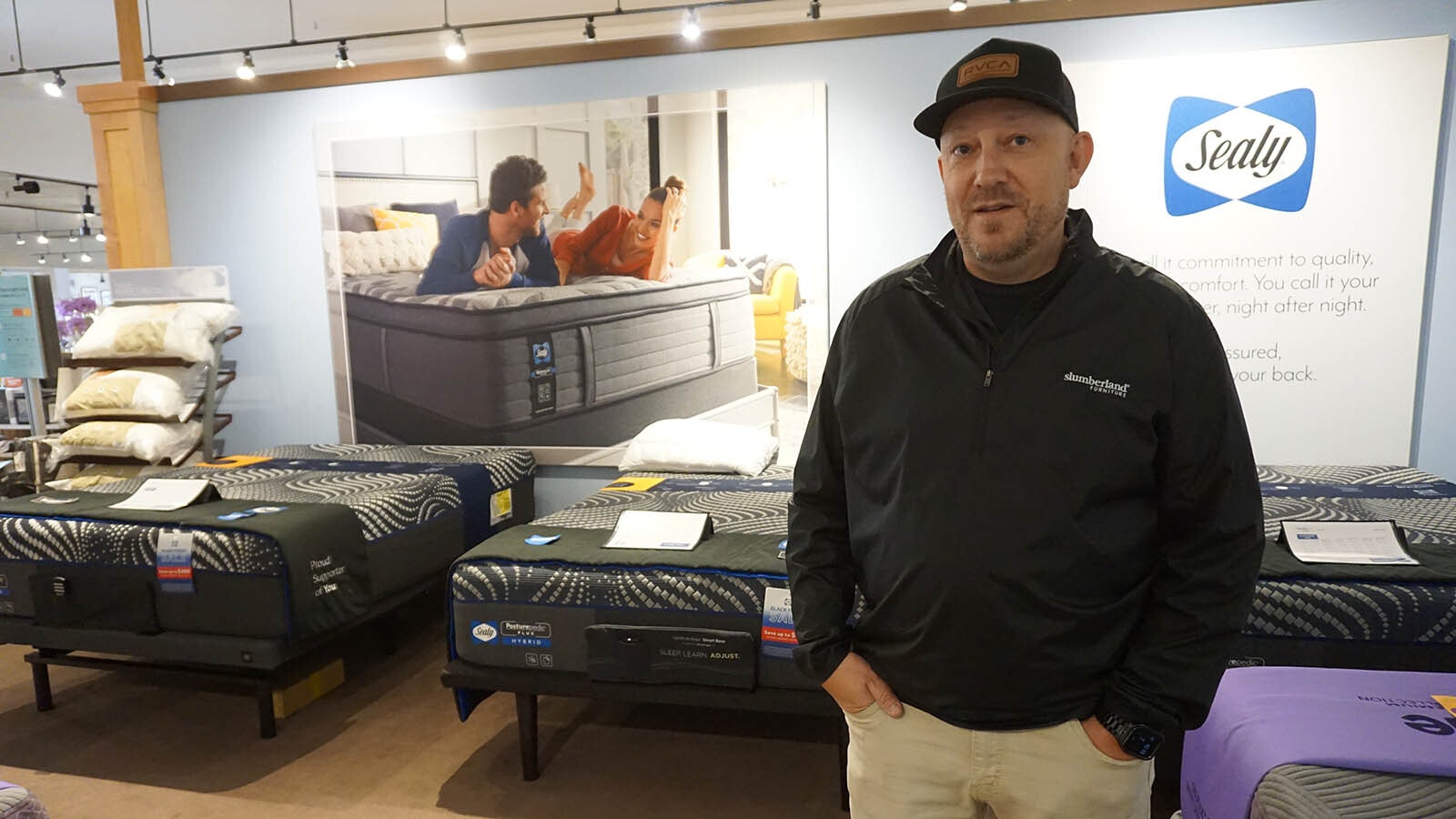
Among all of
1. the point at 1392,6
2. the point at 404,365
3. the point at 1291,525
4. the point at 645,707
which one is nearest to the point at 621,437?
the point at 404,365

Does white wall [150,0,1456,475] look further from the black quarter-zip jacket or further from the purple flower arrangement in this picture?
the purple flower arrangement

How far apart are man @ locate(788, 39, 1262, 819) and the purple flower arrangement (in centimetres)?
736

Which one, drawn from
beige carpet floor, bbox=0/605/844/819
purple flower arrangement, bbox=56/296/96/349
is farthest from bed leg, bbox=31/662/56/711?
purple flower arrangement, bbox=56/296/96/349

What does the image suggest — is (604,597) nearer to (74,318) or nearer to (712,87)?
(712,87)

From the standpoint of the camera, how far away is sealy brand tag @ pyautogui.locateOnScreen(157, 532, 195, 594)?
2.56m

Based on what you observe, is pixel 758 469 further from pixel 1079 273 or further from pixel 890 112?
pixel 1079 273

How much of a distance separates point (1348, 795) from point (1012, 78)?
3.71 feet

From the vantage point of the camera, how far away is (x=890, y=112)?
358cm

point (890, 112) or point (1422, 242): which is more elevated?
point (890, 112)

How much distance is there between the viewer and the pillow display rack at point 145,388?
3818 mm

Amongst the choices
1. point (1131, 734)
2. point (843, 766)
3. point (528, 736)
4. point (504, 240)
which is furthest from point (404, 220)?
point (1131, 734)

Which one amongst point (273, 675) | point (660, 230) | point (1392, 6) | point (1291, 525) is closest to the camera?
point (1291, 525)

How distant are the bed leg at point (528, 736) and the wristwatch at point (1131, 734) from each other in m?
1.68

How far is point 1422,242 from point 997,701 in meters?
3.15
